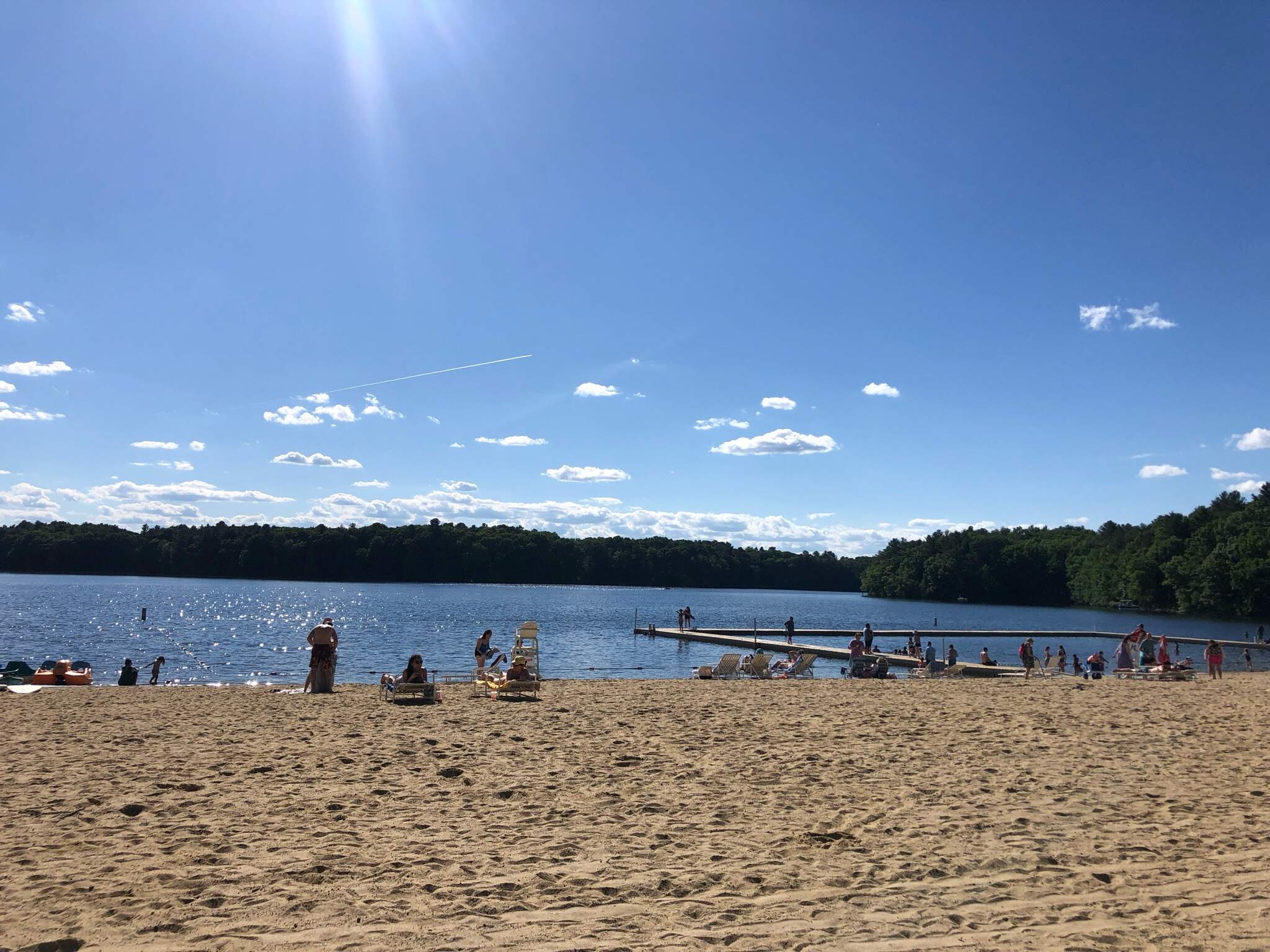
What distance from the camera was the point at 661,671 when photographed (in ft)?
92.1

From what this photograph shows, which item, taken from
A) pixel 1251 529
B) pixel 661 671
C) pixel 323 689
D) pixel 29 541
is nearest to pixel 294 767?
pixel 323 689

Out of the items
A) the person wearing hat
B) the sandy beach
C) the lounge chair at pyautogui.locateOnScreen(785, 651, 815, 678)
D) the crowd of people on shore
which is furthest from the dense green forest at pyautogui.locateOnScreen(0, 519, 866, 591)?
the sandy beach

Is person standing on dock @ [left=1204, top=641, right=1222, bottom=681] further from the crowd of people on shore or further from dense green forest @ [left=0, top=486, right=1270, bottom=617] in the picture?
dense green forest @ [left=0, top=486, right=1270, bottom=617]

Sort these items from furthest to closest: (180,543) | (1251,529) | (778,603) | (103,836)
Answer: (180,543)
(778,603)
(1251,529)
(103,836)

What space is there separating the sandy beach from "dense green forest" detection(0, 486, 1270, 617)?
90032mm

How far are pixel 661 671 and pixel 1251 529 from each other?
76.5m

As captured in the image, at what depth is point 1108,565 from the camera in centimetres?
10394

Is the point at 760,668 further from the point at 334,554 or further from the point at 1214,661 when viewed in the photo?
the point at 334,554

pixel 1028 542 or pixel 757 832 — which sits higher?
pixel 1028 542

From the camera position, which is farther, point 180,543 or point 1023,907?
point 180,543

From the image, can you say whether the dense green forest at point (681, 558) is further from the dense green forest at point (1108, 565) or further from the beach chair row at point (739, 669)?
the beach chair row at point (739, 669)

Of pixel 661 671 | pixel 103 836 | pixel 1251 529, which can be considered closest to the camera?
pixel 103 836

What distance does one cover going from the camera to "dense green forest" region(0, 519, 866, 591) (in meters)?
140

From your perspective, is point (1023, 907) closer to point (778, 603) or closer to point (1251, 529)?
point (1251, 529)
